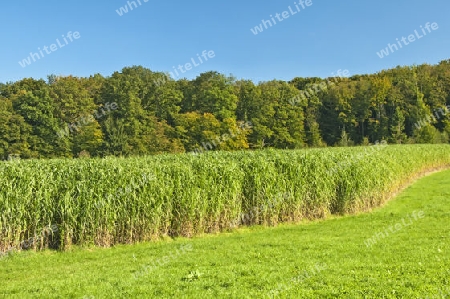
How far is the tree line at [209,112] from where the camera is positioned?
4834 cm

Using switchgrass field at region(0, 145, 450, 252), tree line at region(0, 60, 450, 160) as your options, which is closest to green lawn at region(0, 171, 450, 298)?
switchgrass field at region(0, 145, 450, 252)

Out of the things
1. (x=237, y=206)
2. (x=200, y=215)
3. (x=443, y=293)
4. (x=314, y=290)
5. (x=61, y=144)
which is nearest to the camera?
(x=443, y=293)

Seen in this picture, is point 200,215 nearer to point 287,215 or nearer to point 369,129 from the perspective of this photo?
point 287,215

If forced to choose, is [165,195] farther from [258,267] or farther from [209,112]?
[209,112]

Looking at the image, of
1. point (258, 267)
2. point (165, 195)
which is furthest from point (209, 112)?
point (258, 267)

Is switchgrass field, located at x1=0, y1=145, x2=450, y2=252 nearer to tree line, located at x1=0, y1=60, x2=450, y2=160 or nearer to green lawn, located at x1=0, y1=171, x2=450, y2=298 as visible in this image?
green lawn, located at x1=0, y1=171, x2=450, y2=298

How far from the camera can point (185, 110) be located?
63.7m

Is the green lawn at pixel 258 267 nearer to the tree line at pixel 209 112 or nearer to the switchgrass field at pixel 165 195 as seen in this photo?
the switchgrass field at pixel 165 195

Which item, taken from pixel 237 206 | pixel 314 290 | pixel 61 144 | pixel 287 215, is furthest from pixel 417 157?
pixel 61 144

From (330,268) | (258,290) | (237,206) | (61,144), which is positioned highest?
(61,144)

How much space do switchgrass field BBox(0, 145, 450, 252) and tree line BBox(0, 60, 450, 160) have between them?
38.7 metres

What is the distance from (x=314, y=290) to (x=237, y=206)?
5.88m

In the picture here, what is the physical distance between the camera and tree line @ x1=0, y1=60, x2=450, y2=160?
1903 inches

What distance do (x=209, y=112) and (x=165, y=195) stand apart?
168 feet
